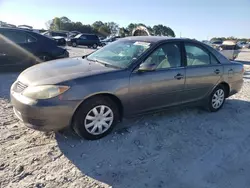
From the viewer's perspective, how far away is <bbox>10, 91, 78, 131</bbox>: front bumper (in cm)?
304

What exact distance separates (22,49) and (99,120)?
531cm

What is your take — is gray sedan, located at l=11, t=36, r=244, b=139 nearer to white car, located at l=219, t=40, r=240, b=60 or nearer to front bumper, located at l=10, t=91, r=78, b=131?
front bumper, located at l=10, t=91, r=78, b=131

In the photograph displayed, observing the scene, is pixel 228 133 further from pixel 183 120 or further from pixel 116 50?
pixel 116 50

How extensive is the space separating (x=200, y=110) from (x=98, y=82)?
2.71 metres

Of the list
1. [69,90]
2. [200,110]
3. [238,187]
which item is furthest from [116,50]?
[238,187]

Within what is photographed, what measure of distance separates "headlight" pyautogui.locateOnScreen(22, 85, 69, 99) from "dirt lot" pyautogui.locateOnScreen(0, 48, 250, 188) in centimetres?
70

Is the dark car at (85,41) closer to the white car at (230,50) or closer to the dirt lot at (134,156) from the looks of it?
the white car at (230,50)

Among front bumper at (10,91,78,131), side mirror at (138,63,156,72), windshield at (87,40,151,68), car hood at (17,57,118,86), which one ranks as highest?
Result: windshield at (87,40,151,68)

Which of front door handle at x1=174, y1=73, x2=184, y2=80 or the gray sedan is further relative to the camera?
front door handle at x1=174, y1=73, x2=184, y2=80

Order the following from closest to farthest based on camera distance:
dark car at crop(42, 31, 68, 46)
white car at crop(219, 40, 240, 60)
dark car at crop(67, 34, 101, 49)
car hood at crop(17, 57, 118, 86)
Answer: car hood at crop(17, 57, 118, 86), white car at crop(219, 40, 240, 60), dark car at crop(42, 31, 68, 46), dark car at crop(67, 34, 101, 49)

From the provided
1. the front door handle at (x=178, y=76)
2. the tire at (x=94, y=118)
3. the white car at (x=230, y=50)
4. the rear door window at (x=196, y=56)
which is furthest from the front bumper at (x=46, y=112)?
the white car at (x=230, y=50)

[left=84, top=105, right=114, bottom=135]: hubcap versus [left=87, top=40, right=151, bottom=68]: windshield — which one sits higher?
[left=87, top=40, right=151, bottom=68]: windshield

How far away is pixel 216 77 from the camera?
4.86m

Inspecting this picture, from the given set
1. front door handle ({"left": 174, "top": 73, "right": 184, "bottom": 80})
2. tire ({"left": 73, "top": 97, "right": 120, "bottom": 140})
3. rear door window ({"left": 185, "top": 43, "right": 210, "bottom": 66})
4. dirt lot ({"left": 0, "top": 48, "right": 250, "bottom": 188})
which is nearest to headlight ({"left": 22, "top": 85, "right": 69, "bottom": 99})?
tire ({"left": 73, "top": 97, "right": 120, "bottom": 140})
